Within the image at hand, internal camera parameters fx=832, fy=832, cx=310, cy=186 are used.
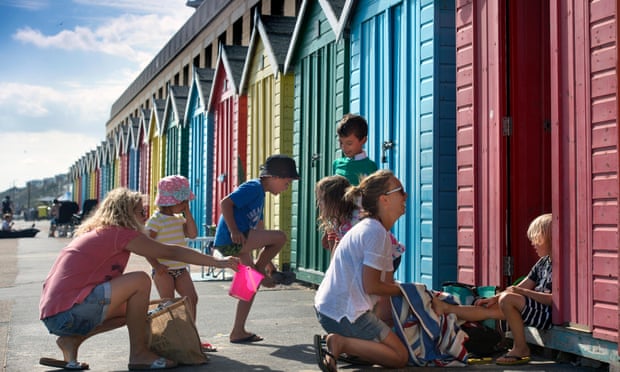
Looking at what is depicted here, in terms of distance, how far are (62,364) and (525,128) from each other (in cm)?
374

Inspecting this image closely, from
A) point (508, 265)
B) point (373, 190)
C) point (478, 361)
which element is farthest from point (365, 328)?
point (508, 265)

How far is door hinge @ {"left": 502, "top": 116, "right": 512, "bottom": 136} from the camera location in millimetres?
6316

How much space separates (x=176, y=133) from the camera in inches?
838

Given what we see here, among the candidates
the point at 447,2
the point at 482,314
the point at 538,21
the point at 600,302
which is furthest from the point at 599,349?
the point at 447,2

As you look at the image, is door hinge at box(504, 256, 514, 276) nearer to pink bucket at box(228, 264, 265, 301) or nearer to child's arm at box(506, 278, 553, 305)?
child's arm at box(506, 278, 553, 305)

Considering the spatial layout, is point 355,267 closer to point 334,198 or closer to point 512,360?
point 334,198

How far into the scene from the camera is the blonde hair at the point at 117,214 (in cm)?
528

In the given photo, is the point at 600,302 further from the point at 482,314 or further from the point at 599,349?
the point at 482,314

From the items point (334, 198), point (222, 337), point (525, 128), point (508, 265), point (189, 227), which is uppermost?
point (525, 128)

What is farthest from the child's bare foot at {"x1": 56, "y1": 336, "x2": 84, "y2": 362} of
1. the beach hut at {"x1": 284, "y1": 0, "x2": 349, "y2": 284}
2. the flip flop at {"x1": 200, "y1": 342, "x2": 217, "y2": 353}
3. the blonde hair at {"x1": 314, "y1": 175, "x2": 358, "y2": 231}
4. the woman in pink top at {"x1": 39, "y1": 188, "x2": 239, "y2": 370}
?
the beach hut at {"x1": 284, "y1": 0, "x2": 349, "y2": 284}

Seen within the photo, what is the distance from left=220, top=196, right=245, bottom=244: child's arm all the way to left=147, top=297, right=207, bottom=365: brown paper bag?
1061 mm

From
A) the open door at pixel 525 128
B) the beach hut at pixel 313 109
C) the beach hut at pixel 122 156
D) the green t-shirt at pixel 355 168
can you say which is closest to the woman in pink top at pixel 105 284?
the green t-shirt at pixel 355 168

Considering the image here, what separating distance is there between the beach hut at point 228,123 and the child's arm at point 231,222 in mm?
8292

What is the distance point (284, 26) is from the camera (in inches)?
514
